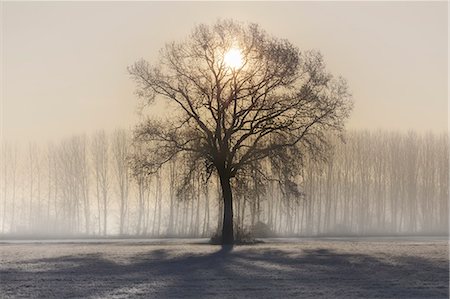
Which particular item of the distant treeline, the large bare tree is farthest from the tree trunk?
the distant treeline

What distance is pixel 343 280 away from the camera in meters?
26.0

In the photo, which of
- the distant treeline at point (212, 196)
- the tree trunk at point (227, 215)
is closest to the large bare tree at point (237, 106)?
the tree trunk at point (227, 215)

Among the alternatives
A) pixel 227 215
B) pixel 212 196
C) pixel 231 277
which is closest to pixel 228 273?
pixel 231 277

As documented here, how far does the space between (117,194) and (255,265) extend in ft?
178

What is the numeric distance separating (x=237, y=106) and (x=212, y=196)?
32179 millimetres

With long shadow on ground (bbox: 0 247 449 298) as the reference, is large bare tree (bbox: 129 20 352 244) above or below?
above

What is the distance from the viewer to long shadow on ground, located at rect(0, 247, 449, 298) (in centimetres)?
2284

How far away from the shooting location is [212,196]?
3113 inches

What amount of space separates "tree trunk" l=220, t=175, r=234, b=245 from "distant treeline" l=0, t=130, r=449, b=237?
30.1 meters

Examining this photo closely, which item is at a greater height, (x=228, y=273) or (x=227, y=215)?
(x=227, y=215)

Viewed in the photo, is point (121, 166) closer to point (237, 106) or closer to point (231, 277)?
point (237, 106)

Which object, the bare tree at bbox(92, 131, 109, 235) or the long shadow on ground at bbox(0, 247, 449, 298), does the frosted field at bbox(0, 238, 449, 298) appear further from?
the bare tree at bbox(92, 131, 109, 235)

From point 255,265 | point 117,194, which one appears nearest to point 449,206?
point 117,194

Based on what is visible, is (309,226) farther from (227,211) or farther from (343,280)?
(343,280)
